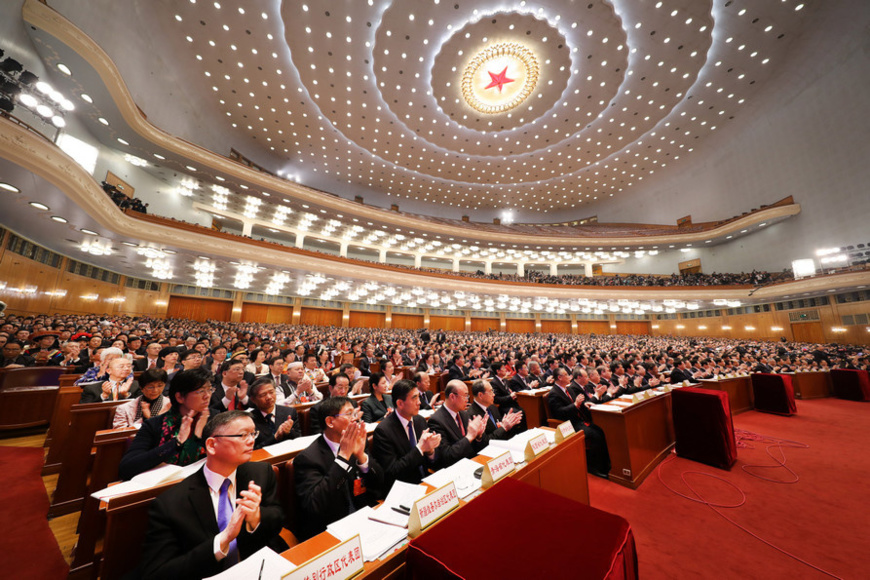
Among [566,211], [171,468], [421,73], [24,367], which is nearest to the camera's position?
[171,468]

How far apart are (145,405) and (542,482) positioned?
310cm

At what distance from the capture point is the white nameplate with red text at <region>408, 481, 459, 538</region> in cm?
115

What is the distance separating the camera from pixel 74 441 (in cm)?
249

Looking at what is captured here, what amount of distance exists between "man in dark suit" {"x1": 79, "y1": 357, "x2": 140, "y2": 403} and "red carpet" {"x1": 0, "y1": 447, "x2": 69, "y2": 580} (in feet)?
2.92

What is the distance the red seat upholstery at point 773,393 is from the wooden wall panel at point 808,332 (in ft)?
51.8

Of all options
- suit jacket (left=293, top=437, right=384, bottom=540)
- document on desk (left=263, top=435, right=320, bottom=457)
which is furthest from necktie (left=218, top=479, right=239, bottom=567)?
document on desk (left=263, top=435, right=320, bottom=457)

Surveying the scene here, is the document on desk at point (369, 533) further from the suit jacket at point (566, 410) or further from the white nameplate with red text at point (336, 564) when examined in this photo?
A: the suit jacket at point (566, 410)

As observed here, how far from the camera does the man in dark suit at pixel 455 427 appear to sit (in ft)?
7.27

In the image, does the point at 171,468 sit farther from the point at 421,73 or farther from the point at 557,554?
the point at 421,73

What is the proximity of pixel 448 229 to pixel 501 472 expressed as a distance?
773 inches

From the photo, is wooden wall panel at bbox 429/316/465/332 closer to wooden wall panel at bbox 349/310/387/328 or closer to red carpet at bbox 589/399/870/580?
wooden wall panel at bbox 349/310/387/328

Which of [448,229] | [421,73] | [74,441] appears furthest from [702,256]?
[74,441]

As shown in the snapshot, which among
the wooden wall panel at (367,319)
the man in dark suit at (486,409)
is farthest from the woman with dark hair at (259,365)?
the wooden wall panel at (367,319)

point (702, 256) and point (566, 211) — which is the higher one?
point (566, 211)
